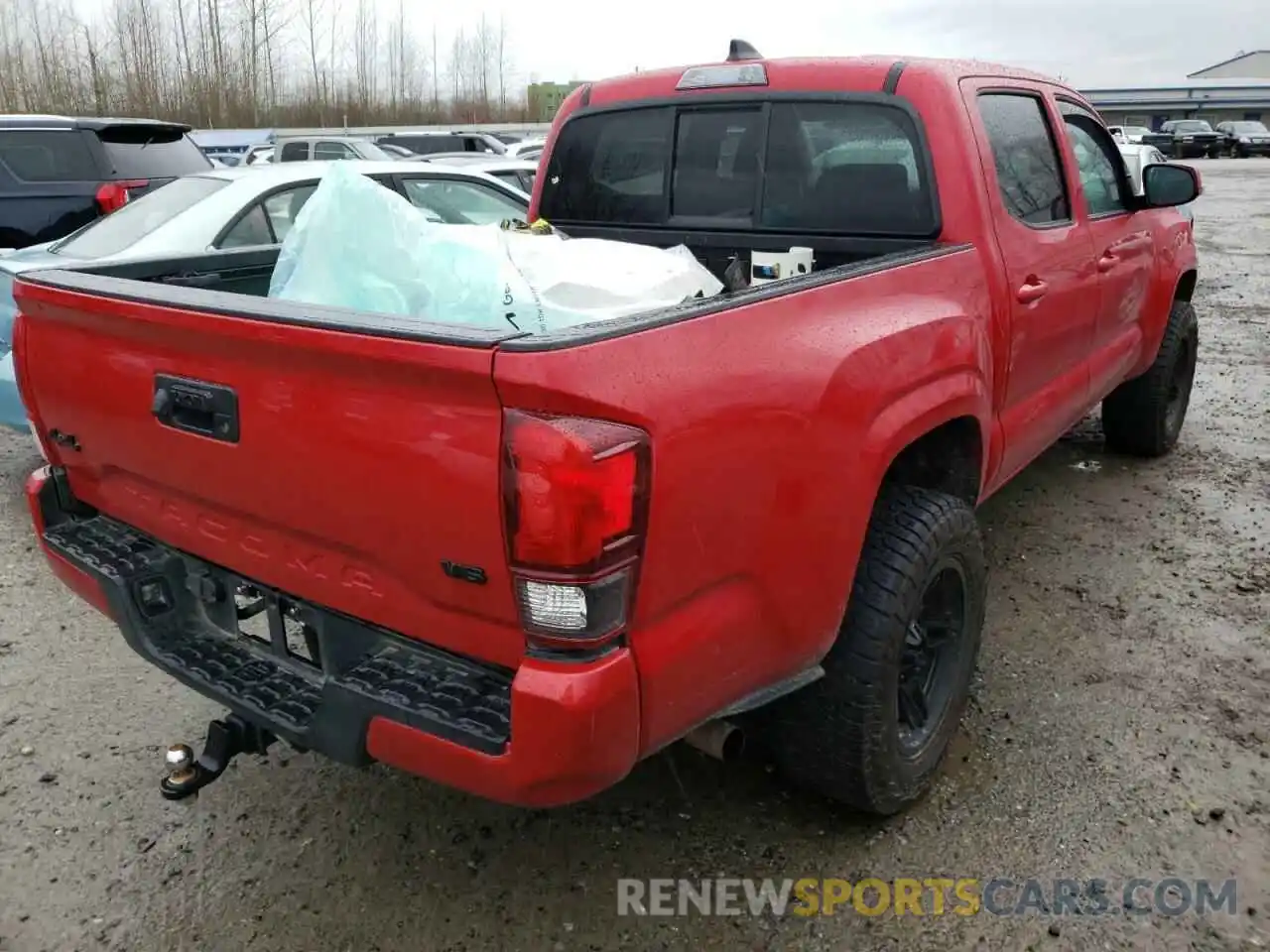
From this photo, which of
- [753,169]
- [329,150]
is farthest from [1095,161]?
[329,150]

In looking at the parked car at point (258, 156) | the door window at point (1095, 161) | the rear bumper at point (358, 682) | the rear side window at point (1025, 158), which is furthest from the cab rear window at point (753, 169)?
the parked car at point (258, 156)

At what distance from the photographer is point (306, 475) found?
2053mm

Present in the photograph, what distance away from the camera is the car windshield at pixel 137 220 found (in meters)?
5.89

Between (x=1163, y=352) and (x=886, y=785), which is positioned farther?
(x=1163, y=352)

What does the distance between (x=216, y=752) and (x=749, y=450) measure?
145 cm

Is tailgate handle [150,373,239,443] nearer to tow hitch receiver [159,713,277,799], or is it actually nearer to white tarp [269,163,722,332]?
white tarp [269,163,722,332]

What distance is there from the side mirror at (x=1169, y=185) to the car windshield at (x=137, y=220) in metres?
4.75

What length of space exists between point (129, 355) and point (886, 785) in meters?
2.09

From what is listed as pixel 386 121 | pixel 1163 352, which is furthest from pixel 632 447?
pixel 386 121

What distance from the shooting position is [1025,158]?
3.57m

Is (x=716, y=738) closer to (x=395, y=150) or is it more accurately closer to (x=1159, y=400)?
(x=1159, y=400)

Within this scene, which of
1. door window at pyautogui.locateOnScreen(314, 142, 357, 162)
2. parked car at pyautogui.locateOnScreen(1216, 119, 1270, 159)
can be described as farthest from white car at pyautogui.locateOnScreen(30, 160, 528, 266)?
parked car at pyautogui.locateOnScreen(1216, 119, 1270, 159)

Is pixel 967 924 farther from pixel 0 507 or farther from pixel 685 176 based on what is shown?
pixel 0 507

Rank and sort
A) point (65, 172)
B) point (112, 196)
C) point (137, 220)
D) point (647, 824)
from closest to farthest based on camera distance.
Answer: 1. point (647, 824)
2. point (137, 220)
3. point (112, 196)
4. point (65, 172)
